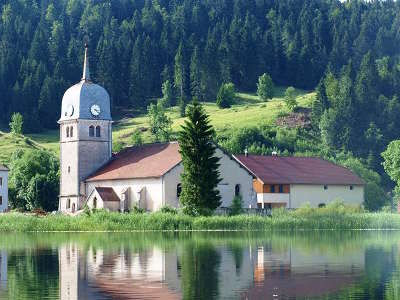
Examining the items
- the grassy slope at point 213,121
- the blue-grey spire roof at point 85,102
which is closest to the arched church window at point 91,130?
the blue-grey spire roof at point 85,102

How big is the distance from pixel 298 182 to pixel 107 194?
1879 centimetres

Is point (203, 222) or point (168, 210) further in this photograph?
point (168, 210)

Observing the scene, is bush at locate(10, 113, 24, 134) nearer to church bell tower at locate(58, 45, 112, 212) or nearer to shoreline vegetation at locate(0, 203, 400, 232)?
church bell tower at locate(58, 45, 112, 212)

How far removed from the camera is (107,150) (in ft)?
343

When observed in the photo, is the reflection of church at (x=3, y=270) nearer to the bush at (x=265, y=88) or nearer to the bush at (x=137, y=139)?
the bush at (x=137, y=139)

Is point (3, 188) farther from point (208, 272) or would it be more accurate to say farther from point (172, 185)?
point (208, 272)

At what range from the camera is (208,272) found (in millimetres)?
41688

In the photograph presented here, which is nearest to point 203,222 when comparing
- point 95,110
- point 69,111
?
point 95,110

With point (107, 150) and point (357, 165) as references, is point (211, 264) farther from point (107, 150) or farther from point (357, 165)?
point (357, 165)

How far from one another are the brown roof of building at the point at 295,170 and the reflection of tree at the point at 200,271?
1771 inches

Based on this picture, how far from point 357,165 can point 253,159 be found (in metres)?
20.6

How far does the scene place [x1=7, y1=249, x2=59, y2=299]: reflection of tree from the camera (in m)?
35.3

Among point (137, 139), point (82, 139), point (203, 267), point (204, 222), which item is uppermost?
point (137, 139)

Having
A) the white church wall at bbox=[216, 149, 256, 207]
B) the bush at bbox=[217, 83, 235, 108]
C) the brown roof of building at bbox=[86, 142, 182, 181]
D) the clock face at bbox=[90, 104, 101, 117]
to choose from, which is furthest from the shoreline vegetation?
the bush at bbox=[217, 83, 235, 108]
